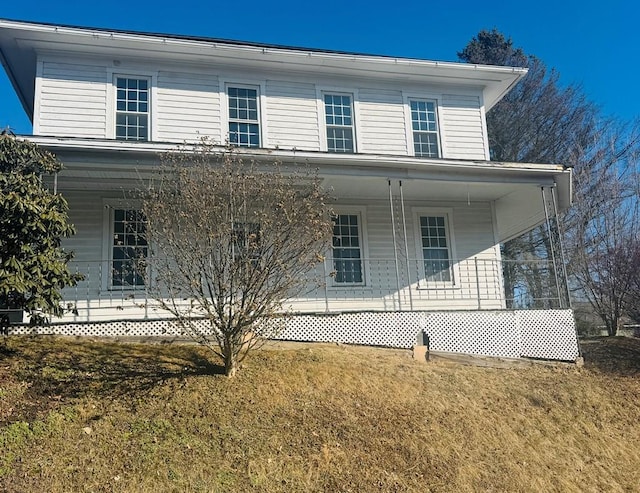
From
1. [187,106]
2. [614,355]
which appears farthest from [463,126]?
[187,106]

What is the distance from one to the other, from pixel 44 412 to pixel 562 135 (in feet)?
89.4

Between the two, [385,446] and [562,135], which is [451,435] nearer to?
[385,446]

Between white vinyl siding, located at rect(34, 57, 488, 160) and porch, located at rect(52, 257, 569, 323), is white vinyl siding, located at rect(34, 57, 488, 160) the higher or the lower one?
the higher one

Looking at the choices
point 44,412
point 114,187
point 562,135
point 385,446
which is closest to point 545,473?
point 385,446

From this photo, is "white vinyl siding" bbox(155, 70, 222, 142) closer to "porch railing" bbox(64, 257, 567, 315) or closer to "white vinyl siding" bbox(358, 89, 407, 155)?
"porch railing" bbox(64, 257, 567, 315)

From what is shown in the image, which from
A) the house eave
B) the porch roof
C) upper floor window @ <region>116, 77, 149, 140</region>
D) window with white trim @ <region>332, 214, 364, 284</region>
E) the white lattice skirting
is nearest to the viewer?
the porch roof

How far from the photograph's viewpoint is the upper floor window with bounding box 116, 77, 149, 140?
505 inches

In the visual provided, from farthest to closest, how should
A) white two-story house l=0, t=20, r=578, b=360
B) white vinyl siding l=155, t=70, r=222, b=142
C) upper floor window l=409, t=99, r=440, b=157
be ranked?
upper floor window l=409, t=99, r=440, b=157 < white vinyl siding l=155, t=70, r=222, b=142 < white two-story house l=0, t=20, r=578, b=360

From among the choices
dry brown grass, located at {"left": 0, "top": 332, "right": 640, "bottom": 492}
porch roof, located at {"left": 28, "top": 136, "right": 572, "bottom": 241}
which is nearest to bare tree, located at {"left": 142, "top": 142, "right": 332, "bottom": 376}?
dry brown grass, located at {"left": 0, "top": 332, "right": 640, "bottom": 492}

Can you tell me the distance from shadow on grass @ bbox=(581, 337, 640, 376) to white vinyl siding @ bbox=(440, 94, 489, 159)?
17.8 ft

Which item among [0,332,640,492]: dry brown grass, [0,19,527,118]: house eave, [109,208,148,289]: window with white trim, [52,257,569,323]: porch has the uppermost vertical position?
[0,19,527,118]: house eave

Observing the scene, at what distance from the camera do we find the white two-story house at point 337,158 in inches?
447

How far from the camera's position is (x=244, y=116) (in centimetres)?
1373

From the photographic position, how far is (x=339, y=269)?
44.9ft
